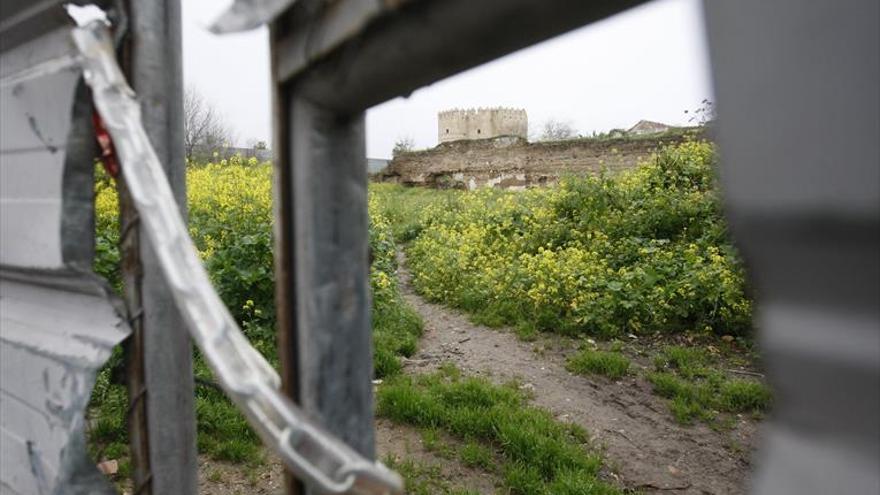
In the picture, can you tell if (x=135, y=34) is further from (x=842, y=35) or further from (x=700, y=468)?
(x=700, y=468)

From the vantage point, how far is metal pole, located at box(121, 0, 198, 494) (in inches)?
47.6

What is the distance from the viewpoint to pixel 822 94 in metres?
0.41

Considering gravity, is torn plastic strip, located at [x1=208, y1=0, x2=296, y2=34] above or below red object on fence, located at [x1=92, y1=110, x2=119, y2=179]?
above

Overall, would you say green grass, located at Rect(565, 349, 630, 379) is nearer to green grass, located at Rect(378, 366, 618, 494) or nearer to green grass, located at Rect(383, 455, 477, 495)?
green grass, located at Rect(378, 366, 618, 494)

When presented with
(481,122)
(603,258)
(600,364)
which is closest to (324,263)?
(600,364)

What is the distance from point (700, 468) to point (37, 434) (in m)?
3.26

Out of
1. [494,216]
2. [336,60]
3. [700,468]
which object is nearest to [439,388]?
[700,468]

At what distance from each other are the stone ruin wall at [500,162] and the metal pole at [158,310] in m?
15.6

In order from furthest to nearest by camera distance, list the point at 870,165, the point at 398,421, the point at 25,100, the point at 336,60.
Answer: the point at 398,421
the point at 25,100
the point at 336,60
the point at 870,165

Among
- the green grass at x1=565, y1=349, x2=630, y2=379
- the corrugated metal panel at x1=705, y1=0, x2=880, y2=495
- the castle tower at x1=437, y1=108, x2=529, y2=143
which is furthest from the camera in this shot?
the castle tower at x1=437, y1=108, x2=529, y2=143

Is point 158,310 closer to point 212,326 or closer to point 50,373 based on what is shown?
point 50,373

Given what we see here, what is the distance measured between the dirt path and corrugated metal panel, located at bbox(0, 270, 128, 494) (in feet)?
9.05

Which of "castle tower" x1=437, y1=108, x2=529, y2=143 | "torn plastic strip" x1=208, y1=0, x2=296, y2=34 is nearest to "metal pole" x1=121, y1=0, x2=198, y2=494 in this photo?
"torn plastic strip" x1=208, y1=0, x2=296, y2=34

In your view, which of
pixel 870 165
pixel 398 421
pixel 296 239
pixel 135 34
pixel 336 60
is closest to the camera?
pixel 870 165
